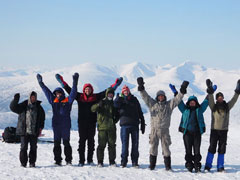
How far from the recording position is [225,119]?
912 cm

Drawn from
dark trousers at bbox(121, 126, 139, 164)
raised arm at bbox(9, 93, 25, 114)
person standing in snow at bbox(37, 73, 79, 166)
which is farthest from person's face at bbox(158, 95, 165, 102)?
raised arm at bbox(9, 93, 25, 114)

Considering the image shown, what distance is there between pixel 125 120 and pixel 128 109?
1.09 ft

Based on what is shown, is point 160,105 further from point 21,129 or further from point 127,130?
point 21,129

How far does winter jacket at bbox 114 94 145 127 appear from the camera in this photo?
9.22 meters

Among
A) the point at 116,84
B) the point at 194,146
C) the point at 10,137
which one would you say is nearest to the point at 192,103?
the point at 194,146

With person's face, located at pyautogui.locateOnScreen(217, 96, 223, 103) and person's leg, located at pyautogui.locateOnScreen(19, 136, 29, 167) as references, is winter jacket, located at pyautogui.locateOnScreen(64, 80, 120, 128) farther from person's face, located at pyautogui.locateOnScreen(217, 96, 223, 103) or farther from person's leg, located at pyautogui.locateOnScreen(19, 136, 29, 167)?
person's face, located at pyautogui.locateOnScreen(217, 96, 223, 103)

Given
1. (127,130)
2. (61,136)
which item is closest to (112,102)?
(127,130)

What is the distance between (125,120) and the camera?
30.3ft

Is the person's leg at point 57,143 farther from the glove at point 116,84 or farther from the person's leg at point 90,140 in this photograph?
the glove at point 116,84

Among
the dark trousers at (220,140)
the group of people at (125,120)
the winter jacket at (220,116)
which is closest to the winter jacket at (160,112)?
the group of people at (125,120)

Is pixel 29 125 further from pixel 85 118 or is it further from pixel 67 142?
pixel 85 118

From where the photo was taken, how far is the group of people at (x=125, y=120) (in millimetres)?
8945

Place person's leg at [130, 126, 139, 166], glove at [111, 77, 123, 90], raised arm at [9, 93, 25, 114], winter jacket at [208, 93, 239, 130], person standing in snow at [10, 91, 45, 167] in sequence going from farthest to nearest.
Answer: glove at [111, 77, 123, 90], person's leg at [130, 126, 139, 166], winter jacket at [208, 93, 239, 130], person standing in snow at [10, 91, 45, 167], raised arm at [9, 93, 25, 114]

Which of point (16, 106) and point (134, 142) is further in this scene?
point (134, 142)
